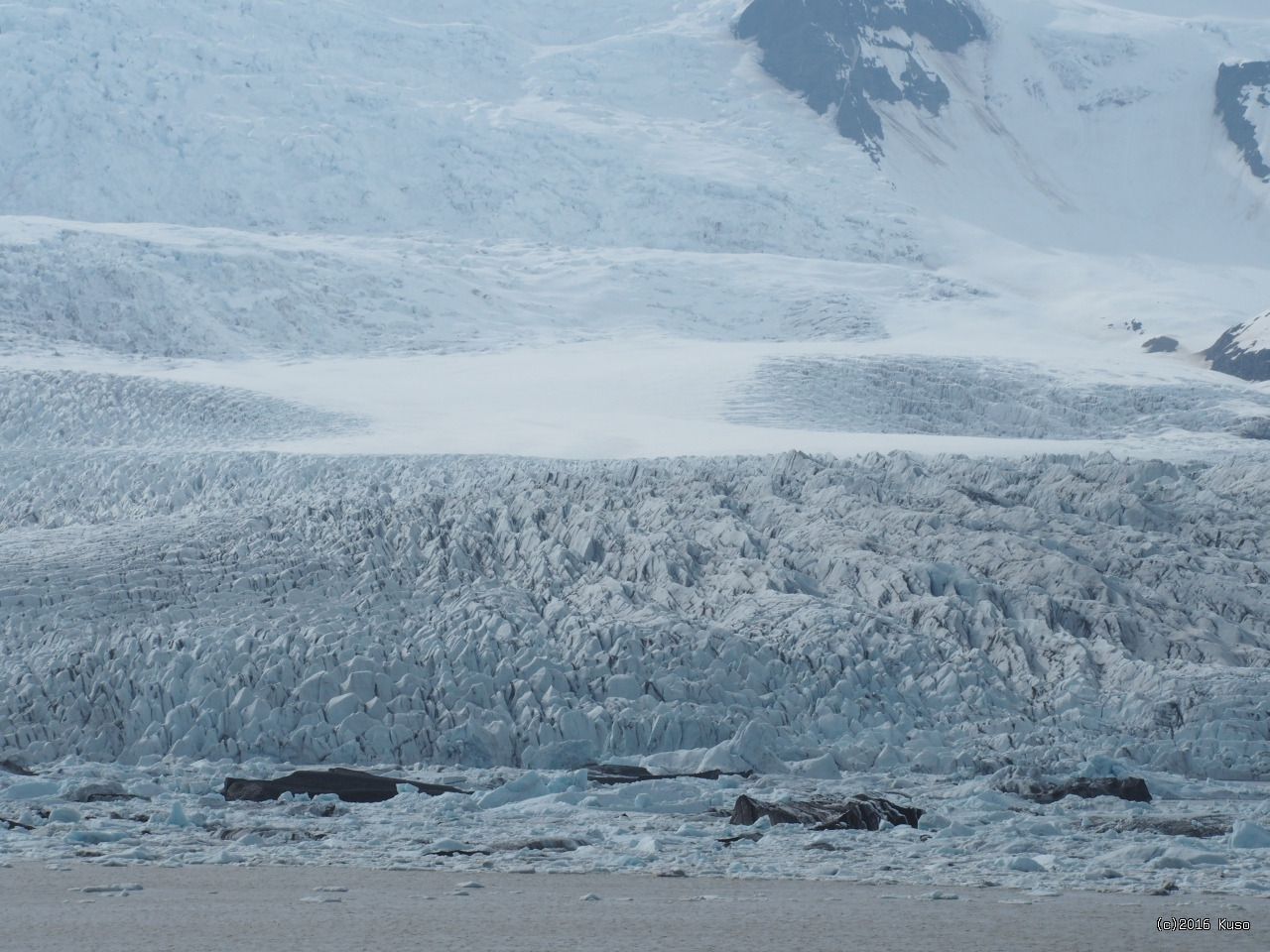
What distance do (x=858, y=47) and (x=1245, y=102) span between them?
16.8 m

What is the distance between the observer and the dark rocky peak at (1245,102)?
60656 mm

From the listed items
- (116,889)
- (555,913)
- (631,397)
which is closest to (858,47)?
(631,397)

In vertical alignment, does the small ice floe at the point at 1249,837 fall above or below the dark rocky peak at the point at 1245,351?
below

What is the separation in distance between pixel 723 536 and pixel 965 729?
3583 millimetres

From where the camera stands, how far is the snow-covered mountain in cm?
1065

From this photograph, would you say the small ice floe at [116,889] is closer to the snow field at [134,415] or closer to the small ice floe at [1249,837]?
the small ice floe at [1249,837]

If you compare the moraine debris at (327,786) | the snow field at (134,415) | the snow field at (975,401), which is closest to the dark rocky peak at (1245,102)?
the snow field at (975,401)

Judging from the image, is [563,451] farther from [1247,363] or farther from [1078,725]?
[1247,363]

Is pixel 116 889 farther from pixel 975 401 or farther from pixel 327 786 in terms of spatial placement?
pixel 975 401

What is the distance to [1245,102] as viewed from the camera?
6119 cm

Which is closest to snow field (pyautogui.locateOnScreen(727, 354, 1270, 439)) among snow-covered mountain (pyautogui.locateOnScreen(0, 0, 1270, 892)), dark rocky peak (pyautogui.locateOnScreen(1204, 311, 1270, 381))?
snow-covered mountain (pyautogui.locateOnScreen(0, 0, 1270, 892))

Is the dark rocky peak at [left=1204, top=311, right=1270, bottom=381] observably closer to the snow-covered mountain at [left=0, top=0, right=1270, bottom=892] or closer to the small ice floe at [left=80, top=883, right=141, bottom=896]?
the snow-covered mountain at [left=0, top=0, right=1270, bottom=892]

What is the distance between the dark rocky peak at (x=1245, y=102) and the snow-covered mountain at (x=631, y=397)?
286 mm

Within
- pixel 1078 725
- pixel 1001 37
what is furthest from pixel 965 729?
pixel 1001 37
